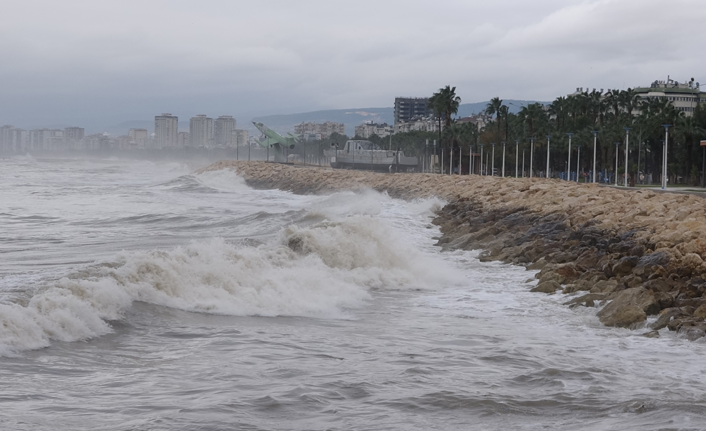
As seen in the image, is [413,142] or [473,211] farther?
[413,142]

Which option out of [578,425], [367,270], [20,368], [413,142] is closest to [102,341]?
[20,368]

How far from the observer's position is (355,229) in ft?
54.6

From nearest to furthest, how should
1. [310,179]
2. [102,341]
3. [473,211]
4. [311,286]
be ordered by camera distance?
[102,341] → [311,286] → [473,211] → [310,179]

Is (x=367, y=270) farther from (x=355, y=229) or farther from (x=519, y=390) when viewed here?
(x=519, y=390)

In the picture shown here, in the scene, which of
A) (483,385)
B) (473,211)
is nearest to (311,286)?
(483,385)

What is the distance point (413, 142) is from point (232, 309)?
11248 cm

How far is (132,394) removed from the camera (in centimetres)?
632

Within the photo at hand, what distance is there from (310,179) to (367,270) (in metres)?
47.5

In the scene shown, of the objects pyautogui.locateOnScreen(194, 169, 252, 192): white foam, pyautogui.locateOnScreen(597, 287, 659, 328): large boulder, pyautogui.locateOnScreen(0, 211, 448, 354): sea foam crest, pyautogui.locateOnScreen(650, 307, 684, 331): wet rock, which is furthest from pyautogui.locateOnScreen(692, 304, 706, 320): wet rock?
pyautogui.locateOnScreen(194, 169, 252, 192): white foam

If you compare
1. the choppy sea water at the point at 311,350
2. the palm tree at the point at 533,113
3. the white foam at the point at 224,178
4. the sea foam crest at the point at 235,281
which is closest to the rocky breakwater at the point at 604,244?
the choppy sea water at the point at 311,350

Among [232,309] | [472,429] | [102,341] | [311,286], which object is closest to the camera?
[472,429]

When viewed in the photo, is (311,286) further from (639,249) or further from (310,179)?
(310,179)

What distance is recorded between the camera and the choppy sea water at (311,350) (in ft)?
19.7

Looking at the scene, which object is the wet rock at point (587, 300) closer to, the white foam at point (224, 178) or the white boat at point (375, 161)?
the white foam at point (224, 178)
